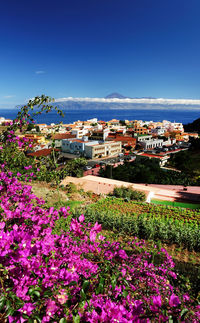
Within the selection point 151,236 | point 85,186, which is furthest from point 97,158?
point 151,236

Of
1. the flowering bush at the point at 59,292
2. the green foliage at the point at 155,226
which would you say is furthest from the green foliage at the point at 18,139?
the green foliage at the point at 155,226

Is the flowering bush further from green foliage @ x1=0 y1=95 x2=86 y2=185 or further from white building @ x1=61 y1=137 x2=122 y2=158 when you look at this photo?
white building @ x1=61 y1=137 x2=122 y2=158

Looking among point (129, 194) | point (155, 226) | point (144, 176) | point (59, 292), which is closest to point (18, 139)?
point (59, 292)

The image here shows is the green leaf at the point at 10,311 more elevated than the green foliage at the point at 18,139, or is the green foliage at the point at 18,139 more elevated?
the green foliage at the point at 18,139

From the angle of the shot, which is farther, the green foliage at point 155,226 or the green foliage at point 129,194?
the green foliage at point 129,194

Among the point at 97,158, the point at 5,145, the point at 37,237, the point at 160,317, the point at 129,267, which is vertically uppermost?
the point at 5,145

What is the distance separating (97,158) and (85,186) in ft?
87.9

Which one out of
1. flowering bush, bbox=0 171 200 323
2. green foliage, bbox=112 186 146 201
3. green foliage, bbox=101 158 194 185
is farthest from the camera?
green foliage, bbox=101 158 194 185

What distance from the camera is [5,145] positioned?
488cm

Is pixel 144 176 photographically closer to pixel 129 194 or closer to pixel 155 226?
pixel 129 194

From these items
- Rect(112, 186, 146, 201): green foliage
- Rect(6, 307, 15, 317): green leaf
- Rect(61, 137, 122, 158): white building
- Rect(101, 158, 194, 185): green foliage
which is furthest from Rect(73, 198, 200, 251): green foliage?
Rect(61, 137, 122, 158): white building

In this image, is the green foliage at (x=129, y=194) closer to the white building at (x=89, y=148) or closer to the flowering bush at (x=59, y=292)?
the flowering bush at (x=59, y=292)

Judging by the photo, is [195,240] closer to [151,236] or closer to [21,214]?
[151,236]

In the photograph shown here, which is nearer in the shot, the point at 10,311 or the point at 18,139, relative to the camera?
the point at 10,311
